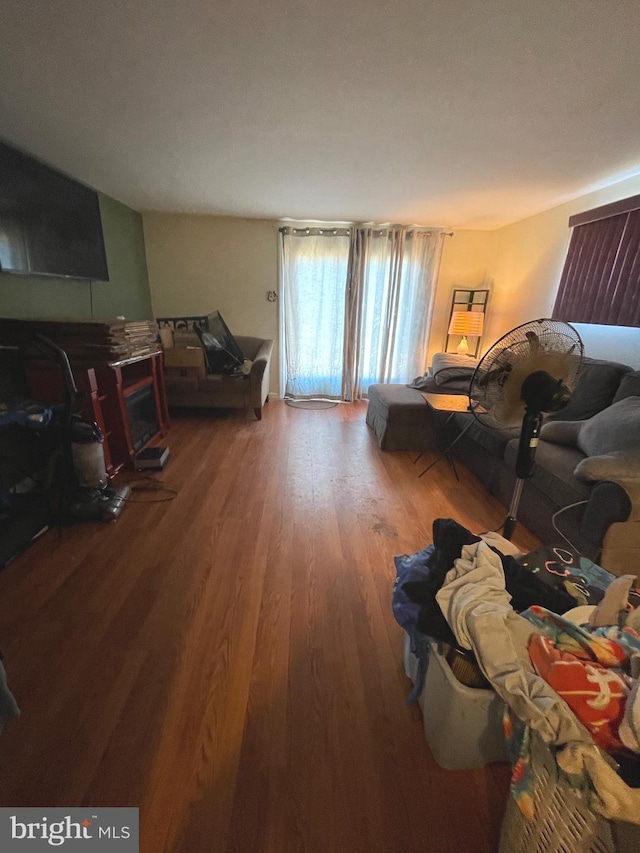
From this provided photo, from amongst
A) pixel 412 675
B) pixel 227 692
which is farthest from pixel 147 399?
pixel 412 675

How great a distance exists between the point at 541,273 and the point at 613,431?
2400mm

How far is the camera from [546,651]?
0.68m

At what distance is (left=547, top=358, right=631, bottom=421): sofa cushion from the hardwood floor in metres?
0.96

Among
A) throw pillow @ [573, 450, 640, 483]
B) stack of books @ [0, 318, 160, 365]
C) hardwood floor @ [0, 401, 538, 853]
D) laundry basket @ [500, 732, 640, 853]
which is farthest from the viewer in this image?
stack of books @ [0, 318, 160, 365]

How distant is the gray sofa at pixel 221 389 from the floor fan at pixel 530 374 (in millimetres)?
2445

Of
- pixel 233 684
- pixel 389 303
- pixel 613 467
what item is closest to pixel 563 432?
pixel 613 467

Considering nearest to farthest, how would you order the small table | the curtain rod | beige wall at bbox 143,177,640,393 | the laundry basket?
the laundry basket < the small table < beige wall at bbox 143,177,640,393 < the curtain rod

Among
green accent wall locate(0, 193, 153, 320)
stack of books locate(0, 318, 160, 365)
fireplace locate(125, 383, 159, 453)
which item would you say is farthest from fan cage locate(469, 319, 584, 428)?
green accent wall locate(0, 193, 153, 320)

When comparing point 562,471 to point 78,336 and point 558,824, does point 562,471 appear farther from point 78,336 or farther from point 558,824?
point 78,336

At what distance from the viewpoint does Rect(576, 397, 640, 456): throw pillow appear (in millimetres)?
1582

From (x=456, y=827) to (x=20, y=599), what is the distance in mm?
1693

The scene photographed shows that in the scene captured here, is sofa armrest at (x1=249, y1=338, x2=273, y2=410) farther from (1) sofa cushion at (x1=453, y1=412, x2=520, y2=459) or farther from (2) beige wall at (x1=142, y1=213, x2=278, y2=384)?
(1) sofa cushion at (x1=453, y1=412, x2=520, y2=459)

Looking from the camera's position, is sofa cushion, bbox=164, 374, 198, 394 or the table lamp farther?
the table lamp

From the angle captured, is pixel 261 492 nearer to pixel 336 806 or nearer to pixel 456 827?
pixel 336 806
